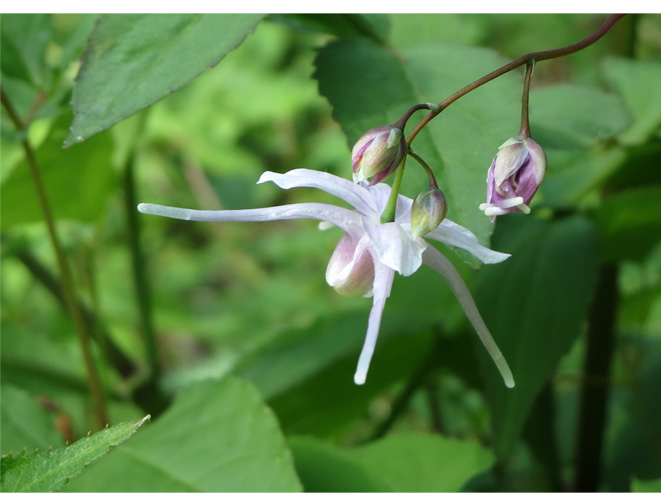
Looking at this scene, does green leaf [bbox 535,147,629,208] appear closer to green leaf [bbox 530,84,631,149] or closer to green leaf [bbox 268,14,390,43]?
green leaf [bbox 530,84,631,149]

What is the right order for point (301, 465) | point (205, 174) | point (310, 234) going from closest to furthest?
point (301, 465) → point (310, 234) → point (205, 174)

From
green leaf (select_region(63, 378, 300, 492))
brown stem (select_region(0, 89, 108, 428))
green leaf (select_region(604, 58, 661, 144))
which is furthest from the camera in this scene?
green leaf (select_region(604, 58, 661, 144))

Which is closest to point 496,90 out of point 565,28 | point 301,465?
→ point 301,465

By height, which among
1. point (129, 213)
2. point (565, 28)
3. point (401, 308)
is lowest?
point (565, 28)

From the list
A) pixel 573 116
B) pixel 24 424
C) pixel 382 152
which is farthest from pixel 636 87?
pixel 24 424

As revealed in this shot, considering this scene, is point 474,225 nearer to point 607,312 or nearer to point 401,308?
point 607,312

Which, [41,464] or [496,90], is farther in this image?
[496,90]

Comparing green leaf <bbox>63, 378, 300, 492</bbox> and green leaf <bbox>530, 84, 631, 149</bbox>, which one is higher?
green leaf <bbox>530, 84, 631, 149</bbox>

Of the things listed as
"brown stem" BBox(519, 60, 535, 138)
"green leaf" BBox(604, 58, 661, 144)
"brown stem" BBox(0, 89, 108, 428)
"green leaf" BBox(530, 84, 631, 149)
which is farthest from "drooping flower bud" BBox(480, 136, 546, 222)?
"green leaf" BBox(604, 58, 661, 144)

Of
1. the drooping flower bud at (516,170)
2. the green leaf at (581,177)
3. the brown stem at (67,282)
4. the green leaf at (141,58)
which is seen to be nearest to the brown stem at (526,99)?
the drooping flower bud at (516,170)
